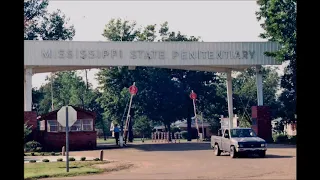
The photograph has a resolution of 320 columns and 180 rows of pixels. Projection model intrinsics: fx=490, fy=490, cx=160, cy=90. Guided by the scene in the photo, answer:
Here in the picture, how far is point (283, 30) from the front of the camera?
128ft

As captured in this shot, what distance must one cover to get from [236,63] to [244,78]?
68.3 meters

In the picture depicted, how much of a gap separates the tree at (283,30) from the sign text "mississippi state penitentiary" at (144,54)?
2.65 m

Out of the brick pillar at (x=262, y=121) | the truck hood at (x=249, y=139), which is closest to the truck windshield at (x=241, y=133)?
the truck hood at (x=249, y=139)

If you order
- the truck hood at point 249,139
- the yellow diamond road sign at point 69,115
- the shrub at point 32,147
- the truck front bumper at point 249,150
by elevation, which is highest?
the yellow diamond road sign at point 69,115

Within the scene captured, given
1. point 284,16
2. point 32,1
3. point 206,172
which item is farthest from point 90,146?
point 32,1

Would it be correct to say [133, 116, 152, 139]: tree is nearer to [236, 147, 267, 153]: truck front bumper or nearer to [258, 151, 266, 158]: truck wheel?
[258, 151, 266, 158]: truck wheel

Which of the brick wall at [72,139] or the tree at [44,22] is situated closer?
the brick wall at [72,139]

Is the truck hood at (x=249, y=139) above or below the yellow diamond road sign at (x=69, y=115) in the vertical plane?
below

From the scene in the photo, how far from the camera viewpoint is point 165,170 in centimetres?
1845

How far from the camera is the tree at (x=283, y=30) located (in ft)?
122

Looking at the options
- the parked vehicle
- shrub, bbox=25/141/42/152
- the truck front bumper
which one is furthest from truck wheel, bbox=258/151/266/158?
shrub, bbox=25/141/42/152

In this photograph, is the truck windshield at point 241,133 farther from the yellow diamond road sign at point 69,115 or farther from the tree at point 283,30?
the tree at point 283,30

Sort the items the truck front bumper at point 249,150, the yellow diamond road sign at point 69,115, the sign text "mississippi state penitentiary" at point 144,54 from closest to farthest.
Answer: the yellow diamond road sign at point 69,115 < the truck front bumper at point 249,150 < the sign text "mississippi state penitentiary" at point 144,54
